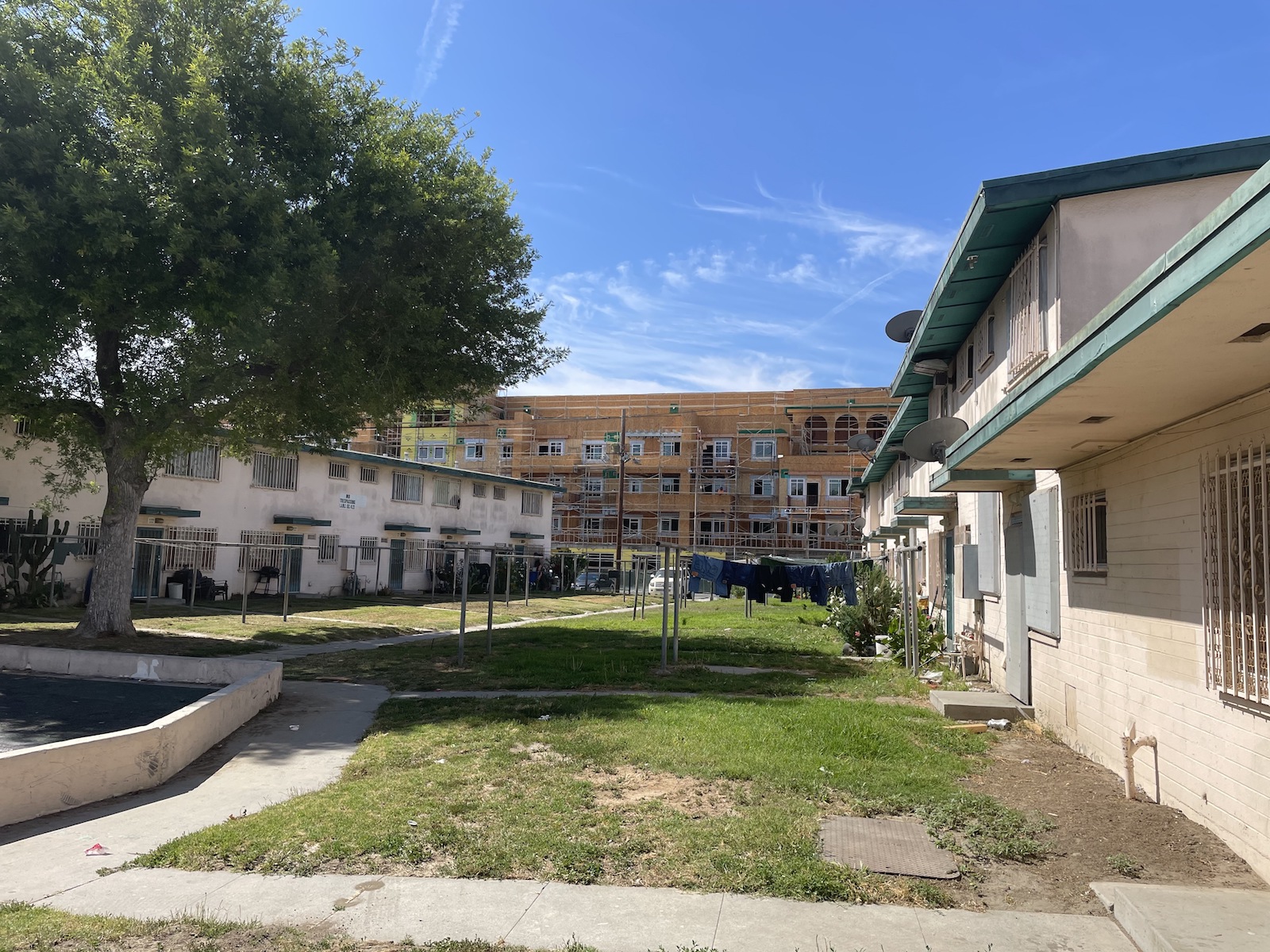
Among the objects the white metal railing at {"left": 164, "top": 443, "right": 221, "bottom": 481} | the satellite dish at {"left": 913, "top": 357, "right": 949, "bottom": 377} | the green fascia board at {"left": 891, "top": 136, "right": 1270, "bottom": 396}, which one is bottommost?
the white metal railing at {"left": 164, "top": 443, "right": 221, "bottom": 481}

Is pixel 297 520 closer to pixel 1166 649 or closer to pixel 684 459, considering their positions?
pixel 1166 649

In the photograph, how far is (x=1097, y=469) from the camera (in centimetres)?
818

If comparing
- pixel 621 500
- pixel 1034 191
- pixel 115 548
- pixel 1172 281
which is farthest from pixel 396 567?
pixel 1172 281

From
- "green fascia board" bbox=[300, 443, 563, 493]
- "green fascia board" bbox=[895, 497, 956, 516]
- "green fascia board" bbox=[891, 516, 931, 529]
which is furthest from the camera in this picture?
"green fascia board" bbox=[300, 443, 563, 493]

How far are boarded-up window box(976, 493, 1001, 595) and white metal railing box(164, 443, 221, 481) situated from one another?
23117 mm

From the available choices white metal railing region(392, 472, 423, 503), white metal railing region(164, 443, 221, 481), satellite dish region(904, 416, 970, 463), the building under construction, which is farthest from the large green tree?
the building under construction

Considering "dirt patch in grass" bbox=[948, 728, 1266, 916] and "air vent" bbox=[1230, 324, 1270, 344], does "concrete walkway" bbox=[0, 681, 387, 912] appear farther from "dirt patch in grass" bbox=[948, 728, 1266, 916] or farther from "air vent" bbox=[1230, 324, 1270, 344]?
"air vent" bbox=[1230, 324, 1270, 344]

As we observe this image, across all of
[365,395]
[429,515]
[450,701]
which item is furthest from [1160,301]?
[429,515]

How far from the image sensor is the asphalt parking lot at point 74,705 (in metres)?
9.26

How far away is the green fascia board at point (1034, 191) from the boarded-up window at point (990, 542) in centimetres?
284

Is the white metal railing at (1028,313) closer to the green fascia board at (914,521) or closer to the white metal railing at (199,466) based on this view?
the green fascia board at (914,521)

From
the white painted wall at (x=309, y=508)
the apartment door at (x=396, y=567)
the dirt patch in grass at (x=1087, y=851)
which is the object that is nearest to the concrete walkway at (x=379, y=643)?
the white painted wall at (x=309, y=508)

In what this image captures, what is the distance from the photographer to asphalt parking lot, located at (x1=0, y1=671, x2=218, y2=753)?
9258mm

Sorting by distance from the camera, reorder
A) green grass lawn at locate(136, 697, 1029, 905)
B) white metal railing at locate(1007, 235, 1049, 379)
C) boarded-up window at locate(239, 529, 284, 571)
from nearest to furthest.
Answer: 1. green grass lawn at locate(136, 697, 1029, 905)
2. white metal railing at locate(1007, 235, 1049, 379)
3. boarded-up window at locate(239, 529, 284, 571)
